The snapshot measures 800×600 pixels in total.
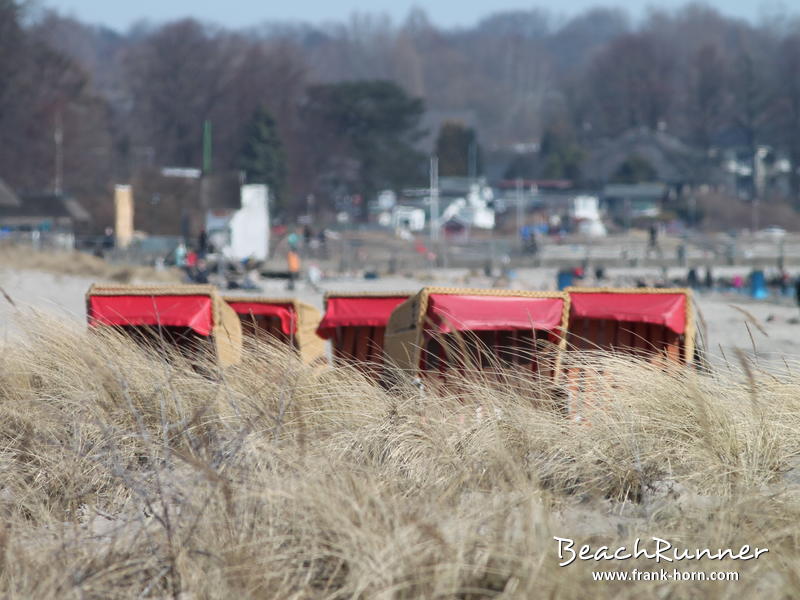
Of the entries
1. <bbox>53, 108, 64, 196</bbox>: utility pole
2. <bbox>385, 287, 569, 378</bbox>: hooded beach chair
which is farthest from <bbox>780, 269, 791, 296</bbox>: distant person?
<bbox>53, 108, 64, 196</bbox>: utility pole

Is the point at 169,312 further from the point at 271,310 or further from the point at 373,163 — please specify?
the point at 373,163

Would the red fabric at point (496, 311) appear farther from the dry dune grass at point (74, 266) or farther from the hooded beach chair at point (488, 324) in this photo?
the dry dune grass at point (74, 266)

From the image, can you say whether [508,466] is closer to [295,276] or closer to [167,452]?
[167,452]

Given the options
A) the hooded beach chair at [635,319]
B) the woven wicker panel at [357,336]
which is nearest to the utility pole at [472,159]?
the woven wicker panel at [357,336]

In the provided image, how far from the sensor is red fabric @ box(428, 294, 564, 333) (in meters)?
7.64

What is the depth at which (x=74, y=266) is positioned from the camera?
30422 mm

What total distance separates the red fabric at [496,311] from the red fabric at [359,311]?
230 cm

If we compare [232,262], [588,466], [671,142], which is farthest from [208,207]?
[671,142]

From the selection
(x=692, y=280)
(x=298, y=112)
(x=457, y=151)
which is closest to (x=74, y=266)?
(x=692, y=280)

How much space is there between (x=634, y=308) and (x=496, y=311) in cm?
117

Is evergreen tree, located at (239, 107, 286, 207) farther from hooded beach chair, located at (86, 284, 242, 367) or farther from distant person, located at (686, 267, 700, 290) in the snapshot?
hooded beach chair, located at (86, 284, 242, 367)

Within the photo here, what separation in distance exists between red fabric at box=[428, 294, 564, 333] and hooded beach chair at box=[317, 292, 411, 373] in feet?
7.58

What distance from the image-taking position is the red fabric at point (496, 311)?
7645 mm

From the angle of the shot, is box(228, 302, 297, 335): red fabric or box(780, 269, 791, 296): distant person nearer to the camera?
box(228, 302, 297, 335): red fabric
